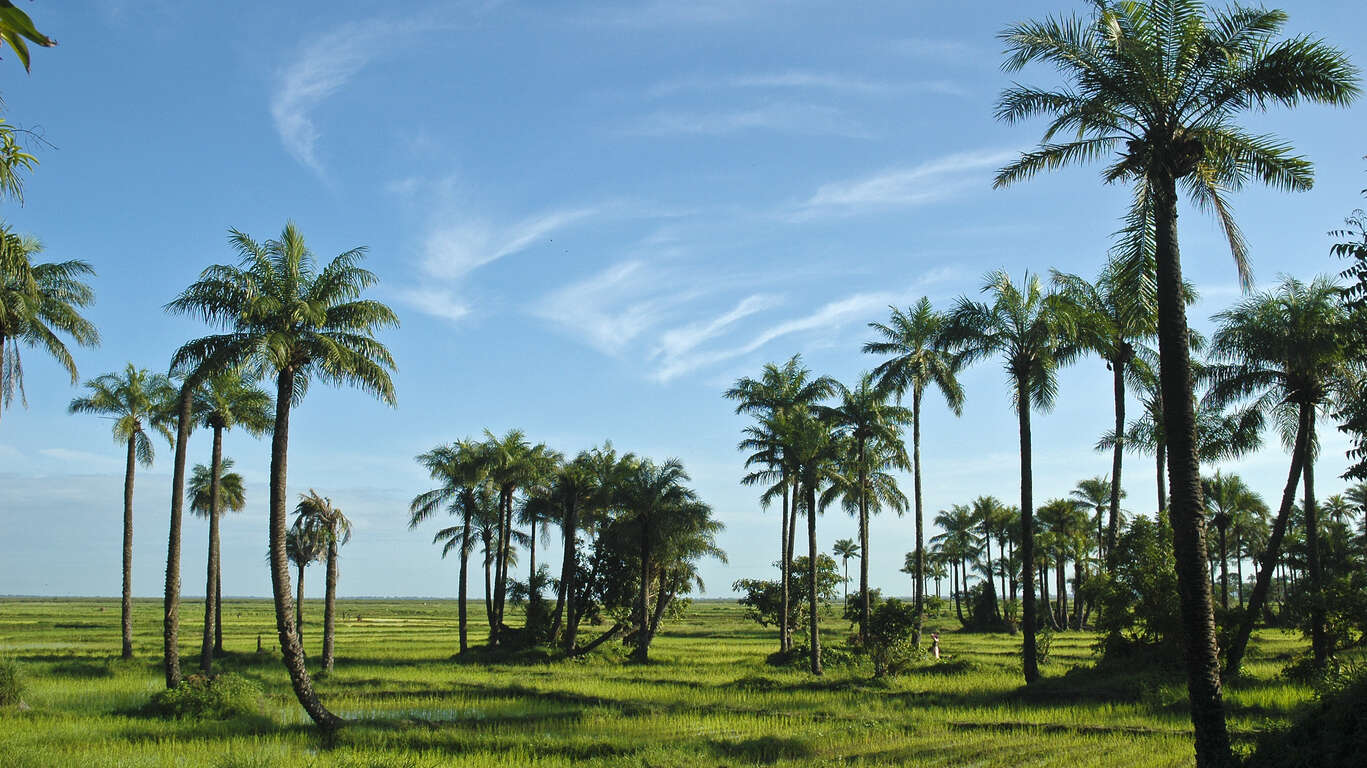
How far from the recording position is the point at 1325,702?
41.5 feet

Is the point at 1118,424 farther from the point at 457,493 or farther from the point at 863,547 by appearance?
the point at 457,493

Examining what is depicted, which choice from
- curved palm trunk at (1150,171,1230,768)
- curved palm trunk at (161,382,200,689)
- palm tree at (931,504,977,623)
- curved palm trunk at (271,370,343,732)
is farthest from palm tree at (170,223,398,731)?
palm tree at (931,504,977,623)

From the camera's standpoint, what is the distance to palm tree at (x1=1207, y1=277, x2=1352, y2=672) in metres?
26.5

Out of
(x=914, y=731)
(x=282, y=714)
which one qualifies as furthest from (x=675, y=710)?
(x=282, y=714)

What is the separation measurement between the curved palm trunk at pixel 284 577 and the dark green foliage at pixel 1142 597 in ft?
84.5

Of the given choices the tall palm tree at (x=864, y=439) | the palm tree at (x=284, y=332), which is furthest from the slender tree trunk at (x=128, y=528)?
the tall palm tree at (x=864, y=439)

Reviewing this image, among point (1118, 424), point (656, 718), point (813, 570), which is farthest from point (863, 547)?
point (656, 718)

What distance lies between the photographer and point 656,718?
83.5ft

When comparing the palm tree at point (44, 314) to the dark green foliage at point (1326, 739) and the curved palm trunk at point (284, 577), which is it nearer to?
the curved palm trunk at point (284, 577)

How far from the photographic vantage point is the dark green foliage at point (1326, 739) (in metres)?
11.1

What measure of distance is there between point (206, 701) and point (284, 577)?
5.87 metres

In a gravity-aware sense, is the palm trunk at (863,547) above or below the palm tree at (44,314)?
below

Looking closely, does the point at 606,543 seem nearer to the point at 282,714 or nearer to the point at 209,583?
the point at 209,583

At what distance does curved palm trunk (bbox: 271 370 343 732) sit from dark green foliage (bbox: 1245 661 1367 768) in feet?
66.9
